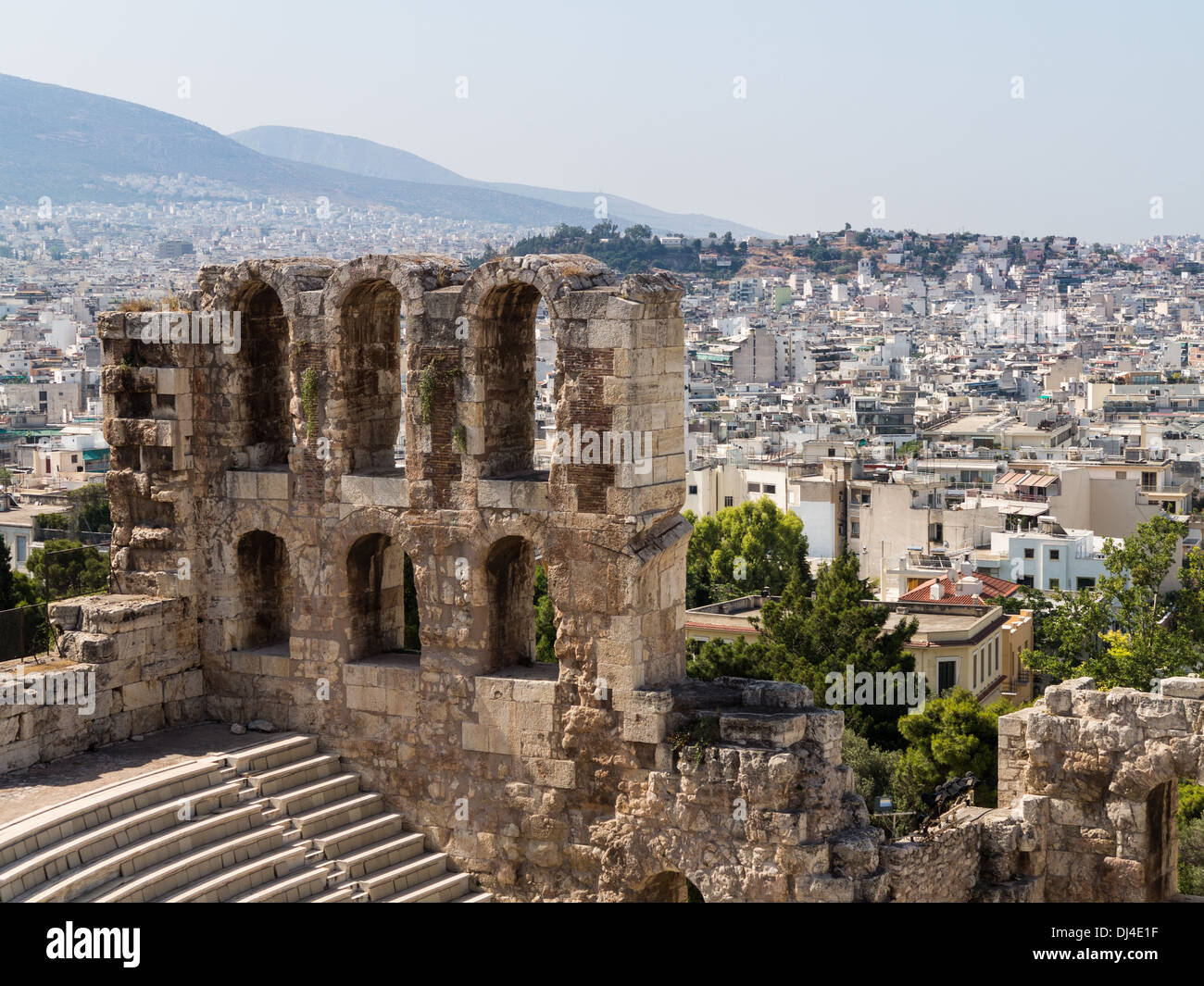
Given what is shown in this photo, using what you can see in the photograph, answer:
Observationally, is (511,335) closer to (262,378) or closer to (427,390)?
(427,390)

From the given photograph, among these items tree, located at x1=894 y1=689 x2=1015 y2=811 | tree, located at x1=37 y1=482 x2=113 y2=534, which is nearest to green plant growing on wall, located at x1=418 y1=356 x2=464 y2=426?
tree, located at x1=894 y1=689 x2=1015 y2=811

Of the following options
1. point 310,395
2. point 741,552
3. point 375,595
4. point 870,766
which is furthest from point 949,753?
point 741,552

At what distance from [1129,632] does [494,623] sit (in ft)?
88.4

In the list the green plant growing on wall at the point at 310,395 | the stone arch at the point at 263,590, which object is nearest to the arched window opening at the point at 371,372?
the green plant growing on wall at the point at 310,395

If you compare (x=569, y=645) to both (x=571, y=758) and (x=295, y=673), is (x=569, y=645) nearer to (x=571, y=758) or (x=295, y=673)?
(x=571, y=758)

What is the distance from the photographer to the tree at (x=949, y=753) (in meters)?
32.1

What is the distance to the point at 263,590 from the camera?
2188 centimetres

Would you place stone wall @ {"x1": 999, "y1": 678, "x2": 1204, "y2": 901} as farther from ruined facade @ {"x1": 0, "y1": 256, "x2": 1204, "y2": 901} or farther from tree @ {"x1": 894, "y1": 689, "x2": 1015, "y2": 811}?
tree @ {"x1": 894, "y1": 689, "x2": 1015, "y2": 811}

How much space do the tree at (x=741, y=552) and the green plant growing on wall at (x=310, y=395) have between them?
4700cm

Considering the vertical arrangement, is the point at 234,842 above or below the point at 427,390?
below

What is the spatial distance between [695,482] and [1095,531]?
18474mm

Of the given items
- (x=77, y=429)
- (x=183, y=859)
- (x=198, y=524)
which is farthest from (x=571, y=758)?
(x=77, y=429)

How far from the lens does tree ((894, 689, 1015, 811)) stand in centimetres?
3206

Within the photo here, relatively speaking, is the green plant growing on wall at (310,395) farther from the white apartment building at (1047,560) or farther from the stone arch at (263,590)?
the white apartment building at (1047,560)
